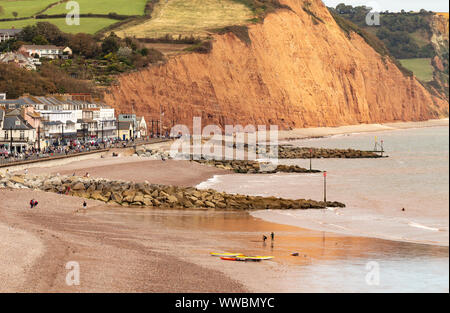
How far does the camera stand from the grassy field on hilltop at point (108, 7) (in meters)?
173

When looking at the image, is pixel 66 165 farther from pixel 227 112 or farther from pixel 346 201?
pixel 227 112

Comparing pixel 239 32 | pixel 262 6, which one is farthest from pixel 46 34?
pixel 262 6

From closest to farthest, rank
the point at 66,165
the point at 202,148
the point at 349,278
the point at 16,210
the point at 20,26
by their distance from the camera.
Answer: the point at 349,278
the point at 16,210
the point at 66,165
the point at 202,148
the point at 20,26

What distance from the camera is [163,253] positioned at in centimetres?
3531

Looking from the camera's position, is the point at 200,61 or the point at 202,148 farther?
the point at 200,61

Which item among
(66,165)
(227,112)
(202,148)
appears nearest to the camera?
(66,165)

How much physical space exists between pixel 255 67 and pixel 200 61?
13.9m

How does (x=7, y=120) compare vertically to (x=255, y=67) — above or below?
below

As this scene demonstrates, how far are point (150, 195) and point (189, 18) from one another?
4511 inches

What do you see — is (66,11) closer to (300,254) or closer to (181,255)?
(181,255)

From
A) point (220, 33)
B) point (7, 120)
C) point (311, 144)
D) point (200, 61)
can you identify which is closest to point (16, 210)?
point (7, 120)

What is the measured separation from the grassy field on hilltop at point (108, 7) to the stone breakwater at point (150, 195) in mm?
119514

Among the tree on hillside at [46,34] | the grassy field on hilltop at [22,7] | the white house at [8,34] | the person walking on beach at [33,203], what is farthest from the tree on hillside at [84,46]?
the person walking on beach at [33,203]

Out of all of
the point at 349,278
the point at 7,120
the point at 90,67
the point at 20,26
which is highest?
the point at 20,26
